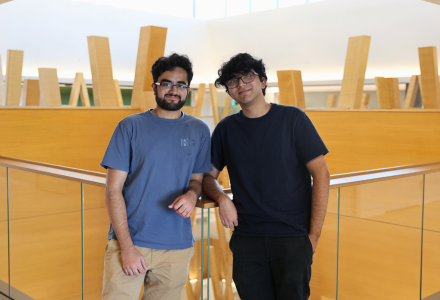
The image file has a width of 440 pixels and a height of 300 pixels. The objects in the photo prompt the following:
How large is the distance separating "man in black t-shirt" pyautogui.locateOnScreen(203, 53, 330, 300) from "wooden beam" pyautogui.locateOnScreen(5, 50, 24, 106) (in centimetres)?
434

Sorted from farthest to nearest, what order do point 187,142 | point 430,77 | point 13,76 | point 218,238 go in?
1. point 13,76
2. point 430,77
3. point 218,238
4. point 187,142

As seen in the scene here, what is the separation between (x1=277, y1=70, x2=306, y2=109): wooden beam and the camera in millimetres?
5059

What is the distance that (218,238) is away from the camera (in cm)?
178

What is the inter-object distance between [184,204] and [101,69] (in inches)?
140

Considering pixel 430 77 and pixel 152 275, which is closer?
pixel 152 275

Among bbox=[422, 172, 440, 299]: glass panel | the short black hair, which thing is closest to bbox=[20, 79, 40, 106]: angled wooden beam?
the short black hair

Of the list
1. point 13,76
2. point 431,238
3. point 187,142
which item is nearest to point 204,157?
point 187,142

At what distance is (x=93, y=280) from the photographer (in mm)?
2277

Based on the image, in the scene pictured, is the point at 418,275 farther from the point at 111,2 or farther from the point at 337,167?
the point at 111,2

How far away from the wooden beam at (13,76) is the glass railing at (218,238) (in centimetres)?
248

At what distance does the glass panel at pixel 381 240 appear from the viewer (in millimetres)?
2248

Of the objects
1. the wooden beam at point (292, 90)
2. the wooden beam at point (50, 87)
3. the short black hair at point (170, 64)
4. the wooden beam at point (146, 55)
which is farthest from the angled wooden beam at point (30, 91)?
the short black hair at point (170, 64)

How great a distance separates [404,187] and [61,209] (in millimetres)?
1930

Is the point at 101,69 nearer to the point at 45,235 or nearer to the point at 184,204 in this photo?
the point at 45,235
